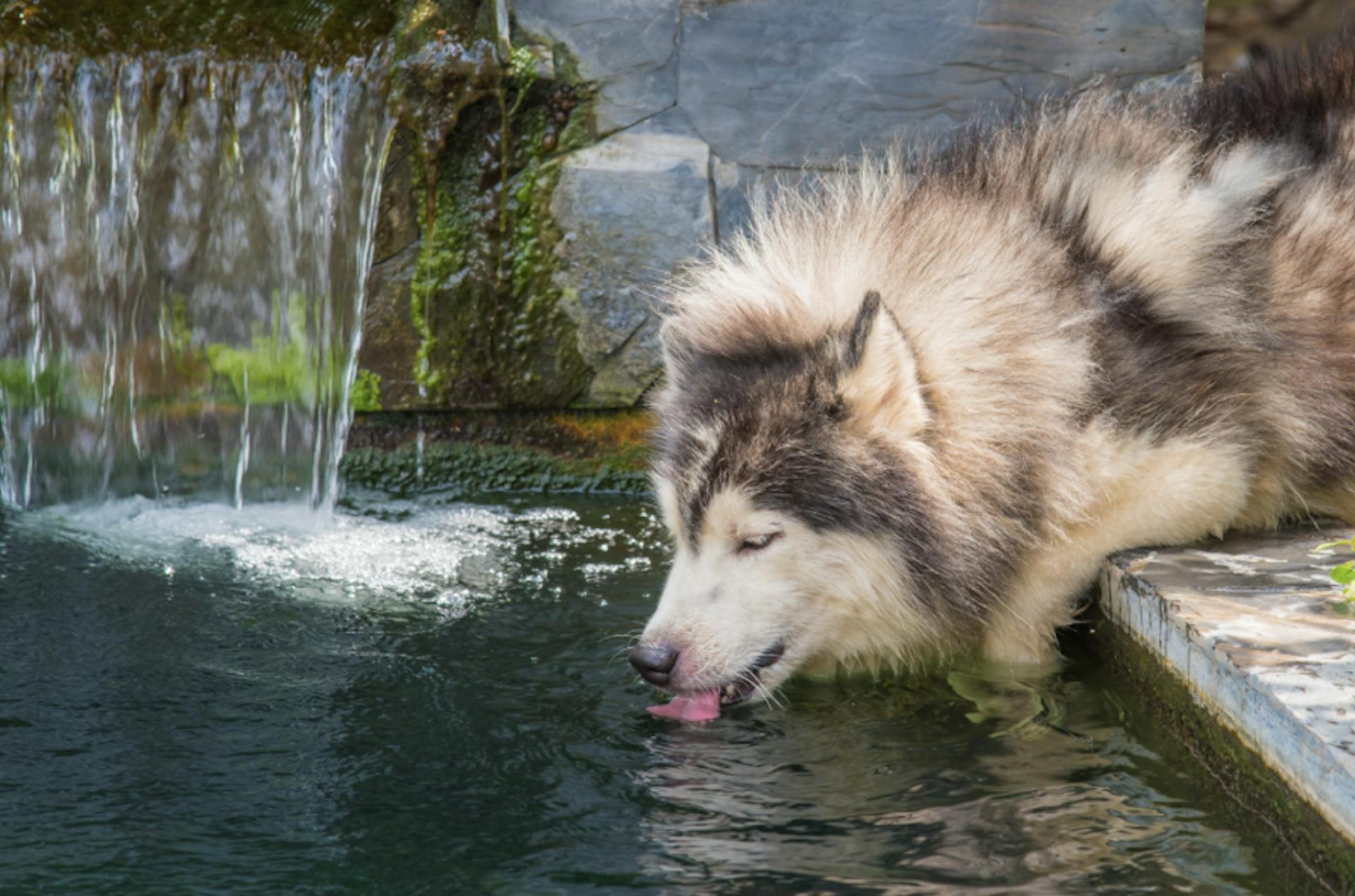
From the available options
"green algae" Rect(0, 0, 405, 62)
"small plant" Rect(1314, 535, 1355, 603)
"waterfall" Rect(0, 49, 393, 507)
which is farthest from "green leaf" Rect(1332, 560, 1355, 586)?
"green algae" Rect(0, 0, 405, 62)

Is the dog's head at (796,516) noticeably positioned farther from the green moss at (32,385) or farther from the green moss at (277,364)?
the green moss at (32,385)

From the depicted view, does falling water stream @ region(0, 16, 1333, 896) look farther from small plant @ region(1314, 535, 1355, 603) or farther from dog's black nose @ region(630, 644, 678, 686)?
small plant @ region(1314, 535, 1355, 603)

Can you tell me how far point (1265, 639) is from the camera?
9.57 ft

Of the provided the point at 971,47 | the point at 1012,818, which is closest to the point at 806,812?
the point at 1012,818

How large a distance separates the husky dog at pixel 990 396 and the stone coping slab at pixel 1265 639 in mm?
149

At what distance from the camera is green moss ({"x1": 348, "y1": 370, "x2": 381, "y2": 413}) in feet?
20.3

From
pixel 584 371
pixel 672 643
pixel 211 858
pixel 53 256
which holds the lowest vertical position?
pixel 211 858

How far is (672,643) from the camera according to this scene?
3439mm

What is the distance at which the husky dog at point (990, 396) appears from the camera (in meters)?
3.48

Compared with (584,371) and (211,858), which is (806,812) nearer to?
(211,858)

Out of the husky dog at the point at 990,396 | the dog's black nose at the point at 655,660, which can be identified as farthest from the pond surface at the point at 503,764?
the husky dog at the point at 990,396

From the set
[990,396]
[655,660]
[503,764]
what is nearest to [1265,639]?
[990,396]

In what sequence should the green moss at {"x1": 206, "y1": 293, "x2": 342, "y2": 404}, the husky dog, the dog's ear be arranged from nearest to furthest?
the dog's ear, the husky dog, the green moss at {"x1": 206, "y1": 293, "x2": 342, "y2": 404}

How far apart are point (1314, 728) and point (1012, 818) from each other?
0.70m
